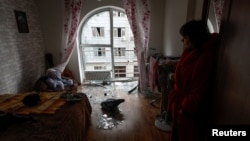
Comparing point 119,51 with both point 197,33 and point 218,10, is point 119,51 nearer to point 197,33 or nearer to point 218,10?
point 218,10

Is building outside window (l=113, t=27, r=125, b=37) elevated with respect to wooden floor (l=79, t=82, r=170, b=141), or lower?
elevated

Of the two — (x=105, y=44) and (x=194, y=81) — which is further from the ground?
(x=105, y=44)

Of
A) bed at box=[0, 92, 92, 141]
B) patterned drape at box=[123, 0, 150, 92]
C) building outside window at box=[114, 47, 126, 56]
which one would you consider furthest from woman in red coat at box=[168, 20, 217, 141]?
building outside window at box=[114, 47, 126, 56]

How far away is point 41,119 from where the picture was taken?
1494 mm

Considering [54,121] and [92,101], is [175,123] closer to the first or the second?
[54,121]

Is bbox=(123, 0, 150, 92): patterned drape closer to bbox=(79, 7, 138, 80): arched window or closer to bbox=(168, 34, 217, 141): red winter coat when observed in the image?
bbox=(79, 7, 138, 80): arched window

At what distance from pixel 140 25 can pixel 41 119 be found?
8.56 feet

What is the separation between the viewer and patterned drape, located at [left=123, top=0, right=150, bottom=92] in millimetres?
3248

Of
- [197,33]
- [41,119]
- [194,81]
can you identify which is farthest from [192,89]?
[41,119]

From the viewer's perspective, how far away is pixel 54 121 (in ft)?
4.84

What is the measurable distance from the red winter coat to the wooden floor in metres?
0.74

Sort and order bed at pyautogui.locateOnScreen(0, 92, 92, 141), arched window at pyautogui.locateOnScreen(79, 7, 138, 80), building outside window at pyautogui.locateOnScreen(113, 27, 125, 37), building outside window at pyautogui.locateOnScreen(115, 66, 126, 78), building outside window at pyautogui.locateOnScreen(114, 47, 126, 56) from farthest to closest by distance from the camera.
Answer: building outside window at pyautogui.locateOnScreen(115, 66, 126, 78) → building outside window at pyautogui.locateOnScreen(114, 47, 126, 56) → building outside window at pyautogui.locateOnScreen(113, 27, 125, 37) → arched window at pyautogui.locateOnScreen(79, 7, 138, 80) → bed at pyautogui.locateOnScreen(0, 92, 92, 141)

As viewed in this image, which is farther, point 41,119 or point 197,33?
point 41,119

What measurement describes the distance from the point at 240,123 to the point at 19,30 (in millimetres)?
3516
